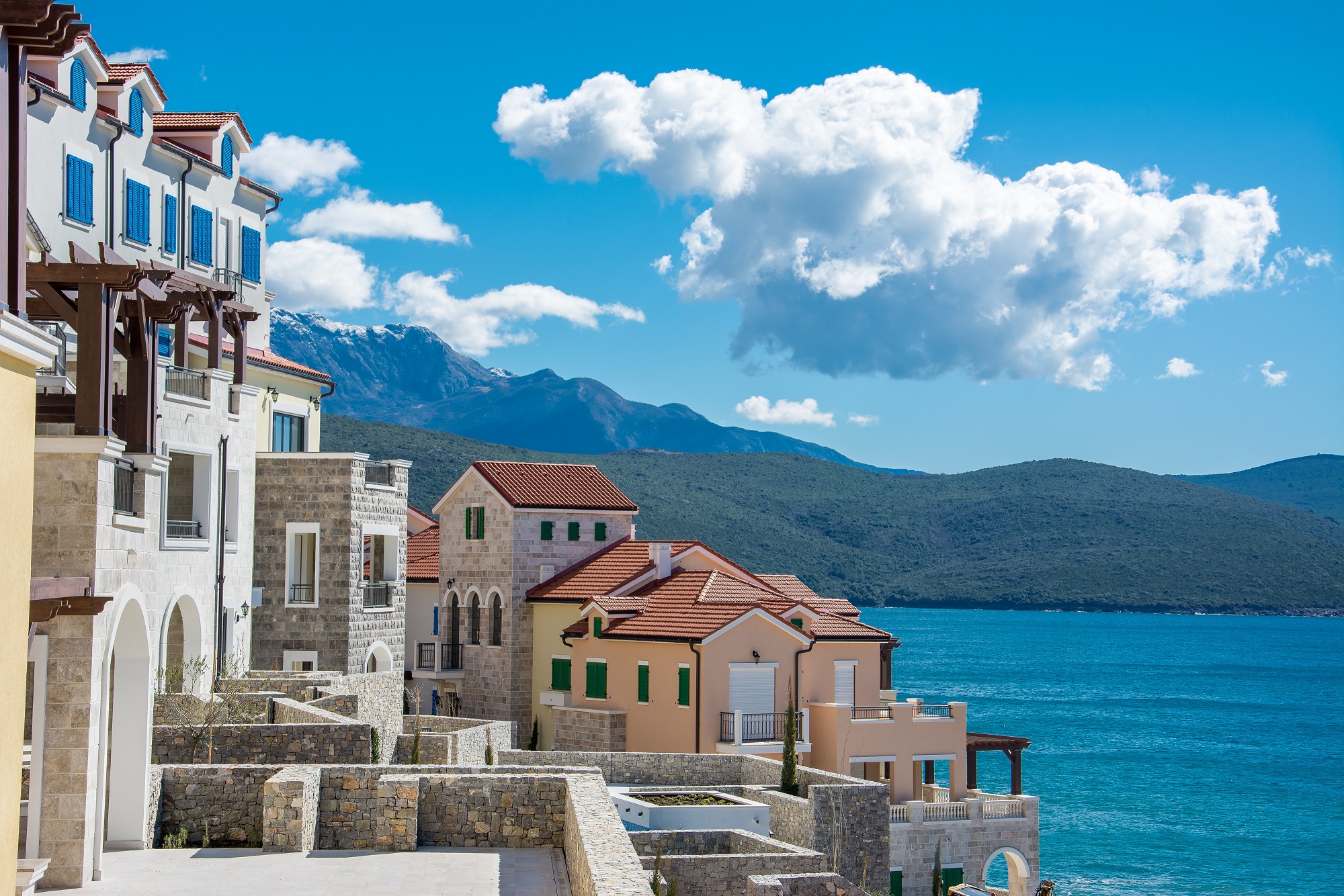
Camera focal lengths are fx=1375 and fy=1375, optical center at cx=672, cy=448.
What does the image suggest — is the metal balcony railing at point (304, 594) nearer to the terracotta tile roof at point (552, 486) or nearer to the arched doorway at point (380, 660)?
the arched doorway at point (380, 660)

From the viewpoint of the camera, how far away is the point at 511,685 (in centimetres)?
4588

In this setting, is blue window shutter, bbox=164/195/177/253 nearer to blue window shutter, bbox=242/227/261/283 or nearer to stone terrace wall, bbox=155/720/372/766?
blue window shutter, bbox=242/227/261/283

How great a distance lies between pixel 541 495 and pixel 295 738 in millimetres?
25000

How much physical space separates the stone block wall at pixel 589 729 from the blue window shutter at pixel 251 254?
51.8 feet

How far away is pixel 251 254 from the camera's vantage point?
37625 millimetres

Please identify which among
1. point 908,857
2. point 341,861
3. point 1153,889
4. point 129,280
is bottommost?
point 1153,889

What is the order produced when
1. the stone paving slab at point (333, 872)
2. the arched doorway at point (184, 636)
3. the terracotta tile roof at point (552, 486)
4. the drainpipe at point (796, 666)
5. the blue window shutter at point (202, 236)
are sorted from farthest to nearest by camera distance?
the terracotta tile roof at point (552, 486), the drainpipe at point (796, 666), the blue window shutter at point (202, 236), the arched doorway at point (184, 636), the stone paving slab at point (333, 872)

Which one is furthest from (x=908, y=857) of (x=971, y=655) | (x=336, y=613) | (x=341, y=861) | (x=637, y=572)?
(x=971, y=655)

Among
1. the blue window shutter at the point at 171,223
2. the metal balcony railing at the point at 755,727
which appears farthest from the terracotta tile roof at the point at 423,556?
the blue window shutter at the point at 171,223

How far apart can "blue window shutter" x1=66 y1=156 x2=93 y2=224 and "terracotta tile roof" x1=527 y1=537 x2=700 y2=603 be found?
2005 centimetres

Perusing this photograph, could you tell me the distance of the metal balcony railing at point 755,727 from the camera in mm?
37469

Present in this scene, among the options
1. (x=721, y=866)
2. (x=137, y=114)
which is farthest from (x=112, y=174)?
(x=721, y=866)

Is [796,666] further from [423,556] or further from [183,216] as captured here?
[183,216]

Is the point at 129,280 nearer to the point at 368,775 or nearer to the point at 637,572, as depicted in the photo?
the point at 368,775
